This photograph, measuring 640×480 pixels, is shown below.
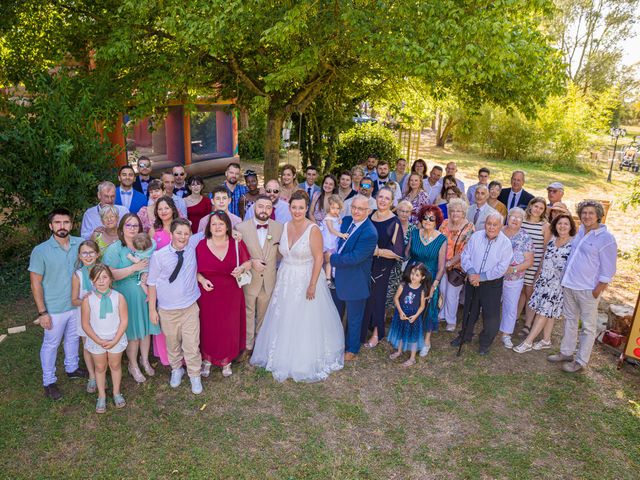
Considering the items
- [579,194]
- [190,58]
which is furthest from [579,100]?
[190,58]

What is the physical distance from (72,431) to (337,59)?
7996 millimetres

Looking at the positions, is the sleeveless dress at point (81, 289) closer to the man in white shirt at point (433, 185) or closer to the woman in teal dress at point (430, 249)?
the woman in teal dress at point (430, 249)

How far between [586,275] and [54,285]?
5616 mm

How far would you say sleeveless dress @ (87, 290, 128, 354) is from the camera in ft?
14.7

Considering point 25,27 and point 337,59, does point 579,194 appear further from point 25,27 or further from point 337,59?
point 25,27

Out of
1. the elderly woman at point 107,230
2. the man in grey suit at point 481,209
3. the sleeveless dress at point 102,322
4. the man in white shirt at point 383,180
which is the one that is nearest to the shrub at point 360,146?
the man in white shirt at point 383,180

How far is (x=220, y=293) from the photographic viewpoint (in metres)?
5.09

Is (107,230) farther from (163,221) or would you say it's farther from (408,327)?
(408,327)

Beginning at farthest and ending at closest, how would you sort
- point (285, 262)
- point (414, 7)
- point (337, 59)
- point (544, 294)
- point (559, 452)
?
point (337, 59)
point (414, 7)
point (544, 294)
point (285, 262)
point (559, 452)

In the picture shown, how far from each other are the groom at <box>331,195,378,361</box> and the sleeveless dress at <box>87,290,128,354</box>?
228cm

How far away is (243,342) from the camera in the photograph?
5664 mm

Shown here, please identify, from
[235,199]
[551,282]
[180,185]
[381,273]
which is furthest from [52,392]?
[551,282]

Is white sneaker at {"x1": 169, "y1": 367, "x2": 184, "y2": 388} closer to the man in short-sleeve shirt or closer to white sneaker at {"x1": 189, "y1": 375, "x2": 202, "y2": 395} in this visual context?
white sneaker at {"x1": 189, "y1": 375, "x2": 202, "y2": 395}

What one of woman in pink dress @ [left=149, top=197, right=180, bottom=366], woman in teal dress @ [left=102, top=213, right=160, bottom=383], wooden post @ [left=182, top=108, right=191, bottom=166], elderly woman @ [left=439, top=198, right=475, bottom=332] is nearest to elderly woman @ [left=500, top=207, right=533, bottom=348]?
elderly woman @ [left=439, top=198, right=475, bottom=332]
